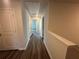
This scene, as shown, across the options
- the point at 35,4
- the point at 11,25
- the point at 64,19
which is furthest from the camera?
the point at 35,4

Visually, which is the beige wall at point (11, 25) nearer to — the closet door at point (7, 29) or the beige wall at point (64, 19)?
the closet door at point (7, 29)

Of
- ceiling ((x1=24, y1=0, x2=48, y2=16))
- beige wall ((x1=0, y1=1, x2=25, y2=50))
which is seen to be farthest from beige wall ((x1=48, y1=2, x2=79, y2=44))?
beige wall ((x1=0, y1=1, x2=25, y2=50))

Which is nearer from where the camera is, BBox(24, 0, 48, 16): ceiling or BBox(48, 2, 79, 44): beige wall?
BBox(24, 0, 48, 16): ceiling

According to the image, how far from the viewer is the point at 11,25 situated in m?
4.14

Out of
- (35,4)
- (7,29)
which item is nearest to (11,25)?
(7,29)

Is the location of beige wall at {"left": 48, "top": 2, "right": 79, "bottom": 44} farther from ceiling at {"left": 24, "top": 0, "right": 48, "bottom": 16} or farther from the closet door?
the closet door

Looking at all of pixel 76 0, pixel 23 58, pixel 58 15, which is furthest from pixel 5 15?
pixel 76 0

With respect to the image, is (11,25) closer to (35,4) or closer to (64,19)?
(35,4)

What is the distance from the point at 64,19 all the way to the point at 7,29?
3.03m

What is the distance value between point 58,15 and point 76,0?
1059 mm

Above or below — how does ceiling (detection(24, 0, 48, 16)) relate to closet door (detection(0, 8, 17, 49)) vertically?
above

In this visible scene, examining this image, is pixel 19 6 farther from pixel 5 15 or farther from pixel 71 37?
pixel 71 37

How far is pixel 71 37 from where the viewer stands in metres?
4.41

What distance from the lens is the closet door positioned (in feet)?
13.3
